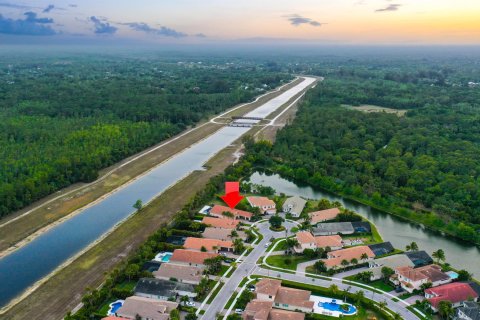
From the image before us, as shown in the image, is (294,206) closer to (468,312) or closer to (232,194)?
(232,194)

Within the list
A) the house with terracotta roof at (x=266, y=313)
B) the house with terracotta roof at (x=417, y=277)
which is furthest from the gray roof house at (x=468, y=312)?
the house with terracotta roof at (x=266, y=313)

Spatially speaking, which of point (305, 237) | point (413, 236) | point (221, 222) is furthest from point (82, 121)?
point (413, 236)

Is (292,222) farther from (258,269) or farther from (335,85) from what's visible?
(335,85)

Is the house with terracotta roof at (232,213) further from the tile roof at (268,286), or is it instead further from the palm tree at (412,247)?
the palm tree at (412,247)

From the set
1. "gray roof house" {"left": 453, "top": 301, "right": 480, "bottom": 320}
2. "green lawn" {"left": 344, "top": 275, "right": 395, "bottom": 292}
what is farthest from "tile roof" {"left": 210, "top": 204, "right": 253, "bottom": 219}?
"gray roof house" {"left": 453, "top": 301, "right": 480, "bottom": 320}

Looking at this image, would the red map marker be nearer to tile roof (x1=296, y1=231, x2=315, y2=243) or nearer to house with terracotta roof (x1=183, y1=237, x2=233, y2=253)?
house with terracotta roof (x1=183, y1=237, x2=233, y2=253)

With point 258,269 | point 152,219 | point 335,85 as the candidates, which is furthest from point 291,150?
point 335,85
